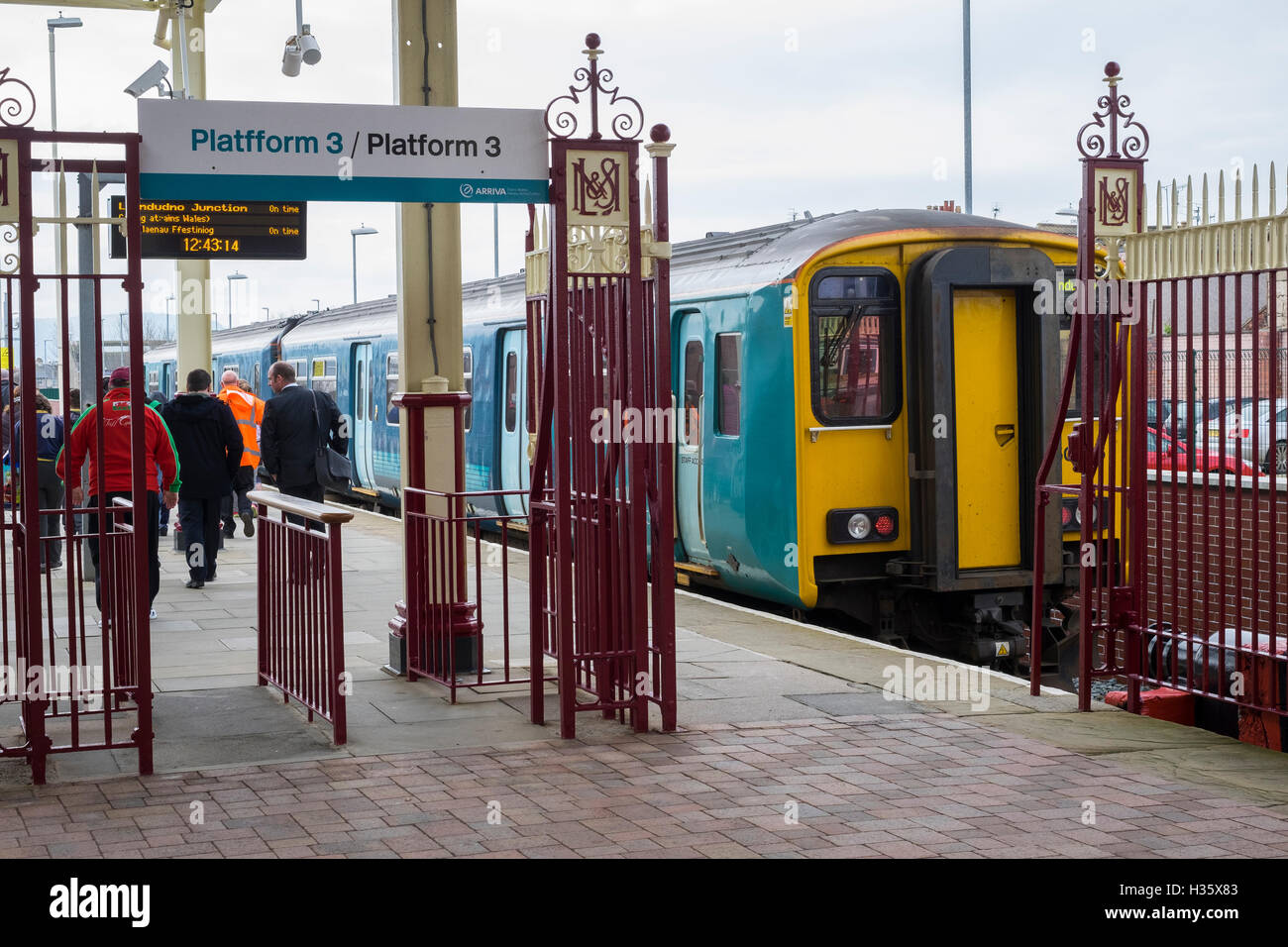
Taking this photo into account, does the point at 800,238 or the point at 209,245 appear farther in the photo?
the point at 209,245

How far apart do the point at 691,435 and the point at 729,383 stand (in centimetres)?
67

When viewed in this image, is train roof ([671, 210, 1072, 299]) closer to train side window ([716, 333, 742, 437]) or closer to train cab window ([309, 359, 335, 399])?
train side window ([716, 333, 742, 437])

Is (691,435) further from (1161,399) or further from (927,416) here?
(1161,399)

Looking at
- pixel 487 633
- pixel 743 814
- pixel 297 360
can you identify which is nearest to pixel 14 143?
pixel 743 814

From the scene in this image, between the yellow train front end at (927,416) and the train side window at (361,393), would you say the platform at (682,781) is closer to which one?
the yellow train front end at (927,416)

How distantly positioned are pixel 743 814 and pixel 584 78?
3235 mm

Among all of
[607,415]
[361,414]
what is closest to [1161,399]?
[607,415]

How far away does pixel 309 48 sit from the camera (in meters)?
15.5

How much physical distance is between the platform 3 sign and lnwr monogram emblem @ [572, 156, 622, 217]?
18 centimetres

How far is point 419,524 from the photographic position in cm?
823

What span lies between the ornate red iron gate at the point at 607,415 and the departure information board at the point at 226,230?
5.81 meters

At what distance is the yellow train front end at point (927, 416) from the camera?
10.2 m

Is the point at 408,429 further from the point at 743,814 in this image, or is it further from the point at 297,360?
the point at 297,360

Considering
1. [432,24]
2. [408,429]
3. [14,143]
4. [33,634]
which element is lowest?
[33,634]
